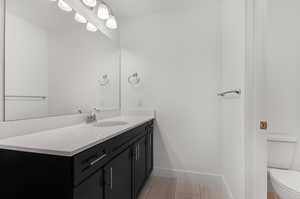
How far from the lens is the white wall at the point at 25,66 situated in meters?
0.94

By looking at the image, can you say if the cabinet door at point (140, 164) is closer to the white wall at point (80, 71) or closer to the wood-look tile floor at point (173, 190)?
the wood-look tile floor at point (173, 190)

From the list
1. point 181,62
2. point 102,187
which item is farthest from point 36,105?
point 181,62

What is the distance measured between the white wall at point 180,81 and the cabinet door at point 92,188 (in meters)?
1.33

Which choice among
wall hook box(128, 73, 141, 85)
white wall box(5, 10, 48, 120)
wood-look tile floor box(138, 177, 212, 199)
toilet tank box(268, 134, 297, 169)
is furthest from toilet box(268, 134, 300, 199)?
white wall box(5, 10, 48, 120)

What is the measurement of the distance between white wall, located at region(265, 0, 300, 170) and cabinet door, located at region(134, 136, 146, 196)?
1.40m

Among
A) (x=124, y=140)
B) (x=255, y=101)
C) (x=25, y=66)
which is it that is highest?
(x=25, y=66)

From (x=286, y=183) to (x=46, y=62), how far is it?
220 centimetres

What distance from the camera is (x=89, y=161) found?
0.79 m

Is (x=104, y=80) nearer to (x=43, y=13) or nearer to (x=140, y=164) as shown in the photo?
(x=43, y=13)

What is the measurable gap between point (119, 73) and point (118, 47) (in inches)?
16.8

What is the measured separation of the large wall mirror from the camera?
0.96m

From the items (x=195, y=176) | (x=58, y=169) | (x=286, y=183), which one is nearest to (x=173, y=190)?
(x=195, y=176)

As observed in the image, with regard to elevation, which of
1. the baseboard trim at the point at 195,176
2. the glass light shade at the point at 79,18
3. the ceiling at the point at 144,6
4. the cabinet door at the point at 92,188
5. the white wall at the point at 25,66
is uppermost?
the ceiling at the point at 144,6

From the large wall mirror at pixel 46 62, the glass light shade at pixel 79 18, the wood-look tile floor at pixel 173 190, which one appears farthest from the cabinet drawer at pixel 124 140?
the glass light shade at pixel 79 18
